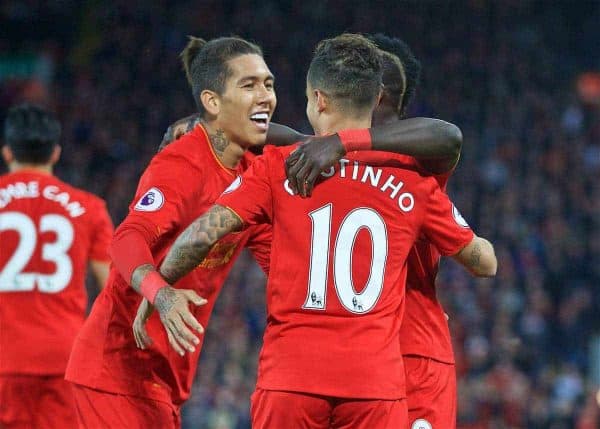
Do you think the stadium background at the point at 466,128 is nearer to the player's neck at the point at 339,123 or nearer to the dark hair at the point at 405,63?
the dark hair at the point at 405,63

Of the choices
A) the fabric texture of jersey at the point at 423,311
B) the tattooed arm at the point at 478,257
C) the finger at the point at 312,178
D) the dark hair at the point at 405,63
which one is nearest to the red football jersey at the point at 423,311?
the fabric texture of jersey at the point at 423,311

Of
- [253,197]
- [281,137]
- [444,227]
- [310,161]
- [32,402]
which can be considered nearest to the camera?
[310,161]

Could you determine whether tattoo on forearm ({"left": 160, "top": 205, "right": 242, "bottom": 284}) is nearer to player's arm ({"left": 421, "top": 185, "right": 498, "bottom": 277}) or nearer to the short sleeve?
the short sleeve

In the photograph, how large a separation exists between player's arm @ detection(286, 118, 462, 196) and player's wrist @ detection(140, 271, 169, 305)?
569 millimetres

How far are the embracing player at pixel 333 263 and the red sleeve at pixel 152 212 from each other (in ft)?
0.69

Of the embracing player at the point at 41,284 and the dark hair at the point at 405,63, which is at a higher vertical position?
the dark hair at the point at 405,63

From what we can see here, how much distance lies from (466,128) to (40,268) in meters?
11.6

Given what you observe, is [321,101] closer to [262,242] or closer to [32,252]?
[262,242]

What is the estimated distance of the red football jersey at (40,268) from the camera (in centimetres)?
573

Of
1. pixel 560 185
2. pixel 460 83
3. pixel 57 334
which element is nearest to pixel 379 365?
pixel 57 334

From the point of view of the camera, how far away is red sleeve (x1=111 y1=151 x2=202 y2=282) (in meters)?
3.91

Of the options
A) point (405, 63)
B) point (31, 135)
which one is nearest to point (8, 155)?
point (31, 135)

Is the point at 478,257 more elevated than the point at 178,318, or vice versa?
the point at 478,257

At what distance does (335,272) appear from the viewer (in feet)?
11.6
